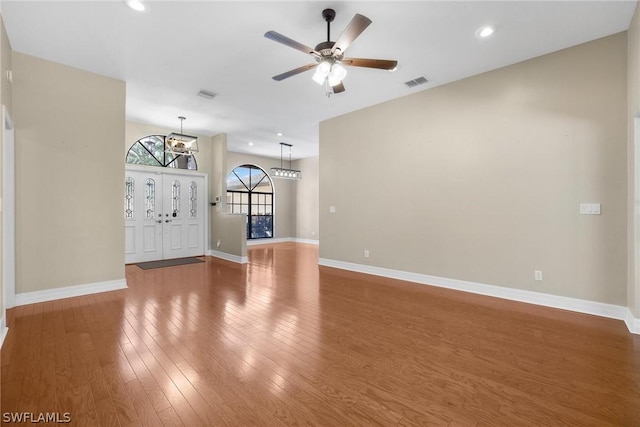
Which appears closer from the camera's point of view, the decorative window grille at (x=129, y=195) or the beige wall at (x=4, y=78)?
the beige wall at (x=4, y=78)

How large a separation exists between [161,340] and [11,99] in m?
3.60

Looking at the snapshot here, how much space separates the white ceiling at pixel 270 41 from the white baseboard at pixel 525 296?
305 centimetres

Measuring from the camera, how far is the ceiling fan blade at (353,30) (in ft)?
7.20

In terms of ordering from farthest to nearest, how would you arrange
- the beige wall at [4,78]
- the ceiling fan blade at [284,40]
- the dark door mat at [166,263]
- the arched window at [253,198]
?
the arched window at [253,198] → the dark door mat at [166,263] → the beige wall at [4,78] → the ceiling fan blade at [284,40]

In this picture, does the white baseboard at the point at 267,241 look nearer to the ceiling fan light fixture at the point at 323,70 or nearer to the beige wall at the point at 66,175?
the beige wall at the point at 66,175

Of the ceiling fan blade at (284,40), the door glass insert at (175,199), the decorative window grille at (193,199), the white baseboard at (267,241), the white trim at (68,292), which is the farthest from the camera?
the white baseboard at (267,241)

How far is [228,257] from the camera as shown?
675cm

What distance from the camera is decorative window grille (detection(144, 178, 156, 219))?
6465mm

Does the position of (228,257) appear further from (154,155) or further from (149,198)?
(154,155)

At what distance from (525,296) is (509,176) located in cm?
160

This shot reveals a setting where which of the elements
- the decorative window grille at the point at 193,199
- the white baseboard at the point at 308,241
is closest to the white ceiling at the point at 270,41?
the decorative window grille at the point at 193,199

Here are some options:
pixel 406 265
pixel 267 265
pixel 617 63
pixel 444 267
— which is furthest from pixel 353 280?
pixel 617 63

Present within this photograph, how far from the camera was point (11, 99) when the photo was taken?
3.48 meters

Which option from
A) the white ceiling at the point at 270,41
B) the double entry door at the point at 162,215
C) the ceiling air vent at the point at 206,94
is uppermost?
the white ceiling at the point at 270,41
